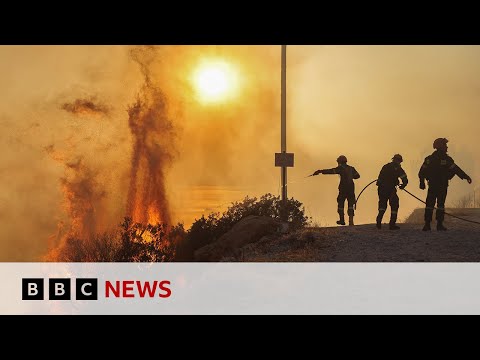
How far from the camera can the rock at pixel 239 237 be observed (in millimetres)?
20406

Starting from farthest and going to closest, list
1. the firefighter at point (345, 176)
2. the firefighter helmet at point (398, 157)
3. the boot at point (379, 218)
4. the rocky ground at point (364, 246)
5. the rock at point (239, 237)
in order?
the firefighter at point (345, 176) < the boot at point (379, 218) < the rock at point (239, 237) < the firefighter helmet at point (398, 157) < the rocky ground at point (364, 246)

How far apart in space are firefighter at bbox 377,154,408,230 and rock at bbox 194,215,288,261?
3003 mm

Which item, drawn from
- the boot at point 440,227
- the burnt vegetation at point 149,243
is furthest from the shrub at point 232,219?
the boot at point 440,227

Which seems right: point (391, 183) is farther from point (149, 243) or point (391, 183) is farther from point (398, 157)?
point (149, 243)

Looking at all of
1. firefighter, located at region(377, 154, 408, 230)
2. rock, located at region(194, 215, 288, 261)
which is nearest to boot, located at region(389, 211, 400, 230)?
firefighter, located at region(377, 154, 408, 230)

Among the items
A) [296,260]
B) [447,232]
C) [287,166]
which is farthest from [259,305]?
[447,232]

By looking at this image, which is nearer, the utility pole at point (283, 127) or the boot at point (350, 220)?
the utility pole at point (283, 127)

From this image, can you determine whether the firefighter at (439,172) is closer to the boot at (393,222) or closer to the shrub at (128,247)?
the boot at (393,222)

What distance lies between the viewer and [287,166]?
20.3 m


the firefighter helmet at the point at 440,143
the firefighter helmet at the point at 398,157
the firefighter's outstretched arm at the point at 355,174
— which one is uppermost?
the firefighter helmet at the point at 440,143

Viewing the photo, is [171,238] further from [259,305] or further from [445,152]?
[445,152]

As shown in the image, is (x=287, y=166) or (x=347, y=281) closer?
(x=347, y=281)

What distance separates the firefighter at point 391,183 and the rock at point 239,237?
118 inches

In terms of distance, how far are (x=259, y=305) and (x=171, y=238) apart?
23.3 ft
